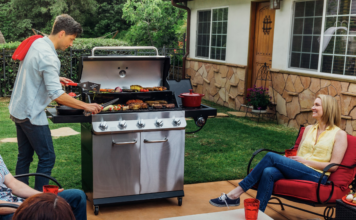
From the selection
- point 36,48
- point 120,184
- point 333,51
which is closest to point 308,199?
point 120,184

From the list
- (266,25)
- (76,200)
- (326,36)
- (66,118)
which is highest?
(266,25)

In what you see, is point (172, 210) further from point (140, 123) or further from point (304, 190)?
point (304, 190)

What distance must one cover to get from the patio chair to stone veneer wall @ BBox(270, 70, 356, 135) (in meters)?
3.11

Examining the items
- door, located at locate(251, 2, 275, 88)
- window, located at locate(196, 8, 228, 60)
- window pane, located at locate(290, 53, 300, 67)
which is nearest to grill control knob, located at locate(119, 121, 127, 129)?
window pane, located at locate(290, 53, 300, 67)

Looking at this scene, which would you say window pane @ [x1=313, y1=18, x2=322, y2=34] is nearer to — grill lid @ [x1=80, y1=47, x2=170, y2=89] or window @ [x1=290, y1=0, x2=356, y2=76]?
window @ [x1=290, y1=0, x2=356, y2=76]

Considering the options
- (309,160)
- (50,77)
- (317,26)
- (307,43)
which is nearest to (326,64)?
(307,43)

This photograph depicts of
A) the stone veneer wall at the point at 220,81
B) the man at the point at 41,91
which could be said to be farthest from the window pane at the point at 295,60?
the man at the point at 41,91

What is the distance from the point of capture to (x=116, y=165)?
356 cm

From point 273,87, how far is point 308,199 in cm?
512

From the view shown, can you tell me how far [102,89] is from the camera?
3.90 metres

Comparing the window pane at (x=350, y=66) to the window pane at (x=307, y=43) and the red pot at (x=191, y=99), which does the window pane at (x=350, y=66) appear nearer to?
the window pane at (x=307, y=43)

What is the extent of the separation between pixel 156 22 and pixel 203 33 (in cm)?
423

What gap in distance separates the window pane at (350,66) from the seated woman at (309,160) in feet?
10.2

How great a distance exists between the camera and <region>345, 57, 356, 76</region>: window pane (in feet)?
20.4
